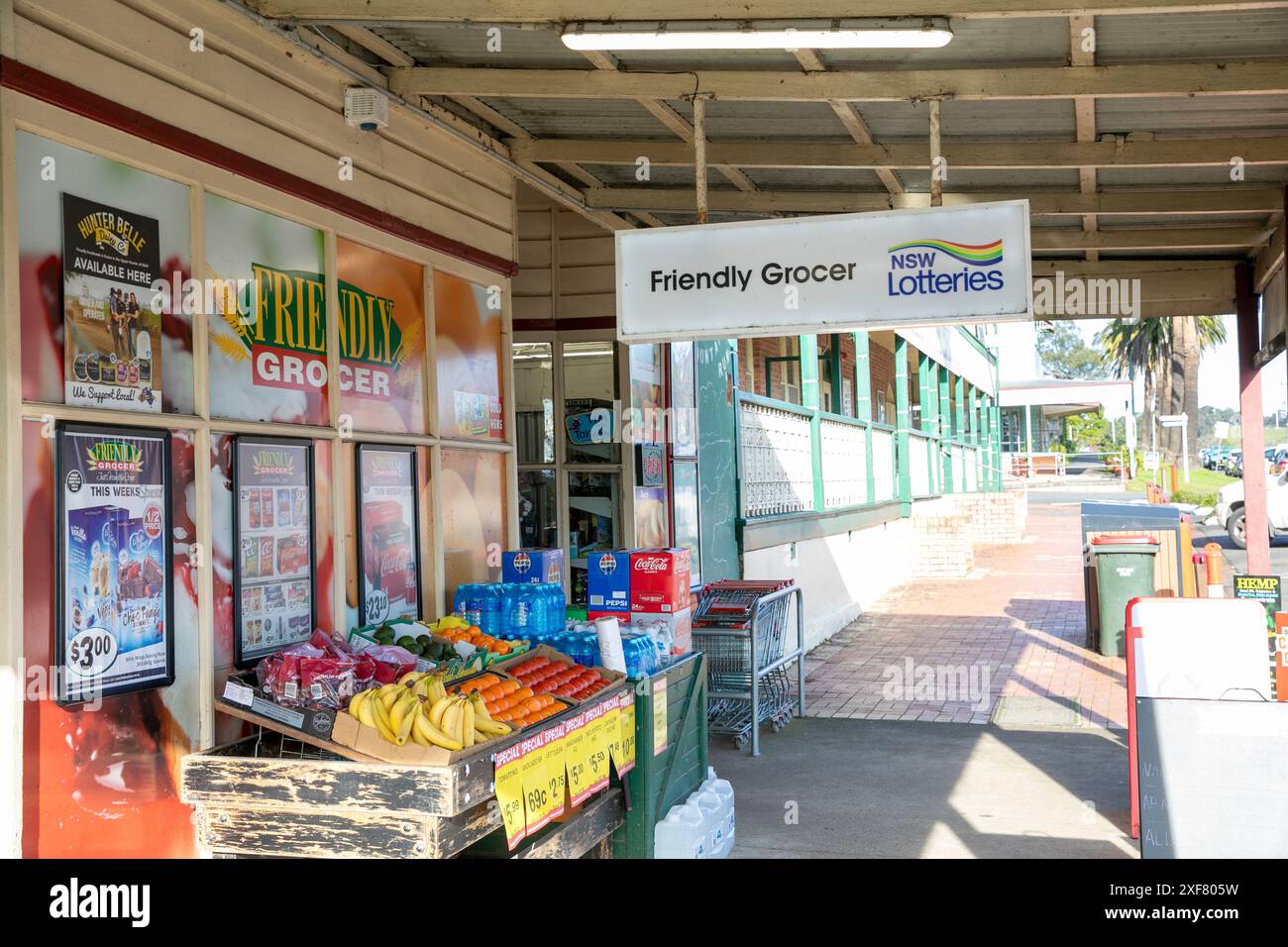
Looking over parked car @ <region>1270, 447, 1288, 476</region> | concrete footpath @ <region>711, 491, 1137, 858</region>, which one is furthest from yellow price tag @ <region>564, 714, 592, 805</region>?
parked car @ <region>1270, 447, 1288, 476</region>

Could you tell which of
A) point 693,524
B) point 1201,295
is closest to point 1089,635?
point 1201,295

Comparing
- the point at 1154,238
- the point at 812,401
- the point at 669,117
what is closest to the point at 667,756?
the point at 669,117

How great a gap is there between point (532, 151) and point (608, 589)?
278 centimetres

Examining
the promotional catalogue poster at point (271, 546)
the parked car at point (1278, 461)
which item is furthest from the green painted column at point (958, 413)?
the promotional catalogue poster at point (271, 546)

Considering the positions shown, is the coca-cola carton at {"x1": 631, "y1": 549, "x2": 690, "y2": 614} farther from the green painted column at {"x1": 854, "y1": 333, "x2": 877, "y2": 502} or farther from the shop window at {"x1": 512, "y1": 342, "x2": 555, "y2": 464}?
the green painted column at {"x1": 854, "y1": 333, "x2": 877, "y2": 502}

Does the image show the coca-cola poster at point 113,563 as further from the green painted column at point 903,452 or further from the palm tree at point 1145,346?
the palm tree at point 1145,346

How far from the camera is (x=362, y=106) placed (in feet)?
18.6

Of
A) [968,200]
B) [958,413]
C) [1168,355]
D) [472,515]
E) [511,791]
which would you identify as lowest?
[511,791]

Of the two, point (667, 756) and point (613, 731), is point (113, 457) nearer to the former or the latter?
point (613, 731)

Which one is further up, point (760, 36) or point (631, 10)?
point (631, 10)

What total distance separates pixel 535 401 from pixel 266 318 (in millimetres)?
5186

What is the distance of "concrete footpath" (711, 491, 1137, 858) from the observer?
637cm

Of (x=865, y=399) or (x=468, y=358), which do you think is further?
(x=865, y=399)

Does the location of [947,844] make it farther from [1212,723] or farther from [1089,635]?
[1089,635]
